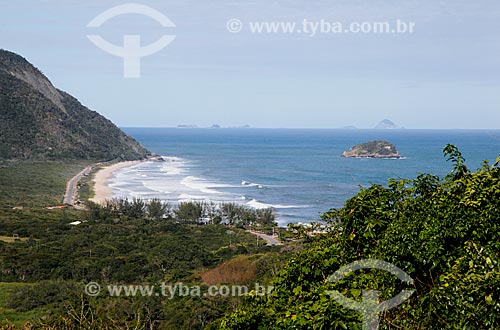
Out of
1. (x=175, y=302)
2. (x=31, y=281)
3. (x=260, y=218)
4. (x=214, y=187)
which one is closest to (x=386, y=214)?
(x=175, y=302)

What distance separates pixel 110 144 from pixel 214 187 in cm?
5180

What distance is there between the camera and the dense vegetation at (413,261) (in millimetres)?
5484

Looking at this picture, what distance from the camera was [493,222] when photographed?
6.39 m

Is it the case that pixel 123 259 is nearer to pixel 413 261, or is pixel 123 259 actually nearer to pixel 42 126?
pixel 413 261

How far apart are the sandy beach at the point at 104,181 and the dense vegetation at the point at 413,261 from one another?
55701 mm

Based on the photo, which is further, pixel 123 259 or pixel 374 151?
pixel 374 151

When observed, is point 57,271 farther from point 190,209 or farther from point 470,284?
point 470,284

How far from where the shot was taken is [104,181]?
261ft

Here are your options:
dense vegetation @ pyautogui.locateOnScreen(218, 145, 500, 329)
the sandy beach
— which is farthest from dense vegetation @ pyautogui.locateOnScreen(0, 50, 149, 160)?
dense vegetation @ pyautogui.locateOnScreen(218, 145, 500, 329)

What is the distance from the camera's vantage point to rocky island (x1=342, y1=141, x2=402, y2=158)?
4798 inches

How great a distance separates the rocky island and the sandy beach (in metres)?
46.5

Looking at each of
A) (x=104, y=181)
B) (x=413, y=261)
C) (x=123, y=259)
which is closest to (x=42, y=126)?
(x=104, y=181)

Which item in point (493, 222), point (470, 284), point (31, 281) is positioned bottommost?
point (31, 281)

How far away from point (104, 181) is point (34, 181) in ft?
31.6
